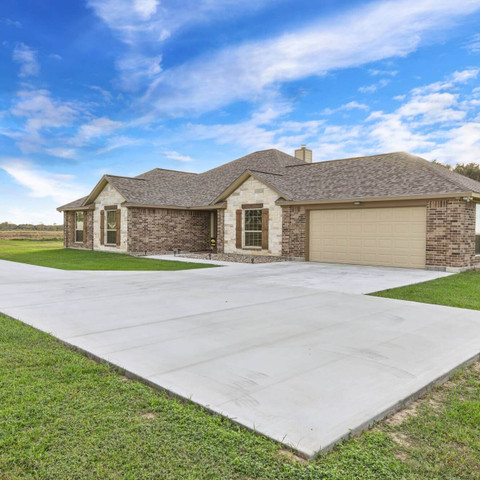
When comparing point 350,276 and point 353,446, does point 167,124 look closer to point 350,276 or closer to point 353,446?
point 350,276

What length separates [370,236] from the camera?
15992mm

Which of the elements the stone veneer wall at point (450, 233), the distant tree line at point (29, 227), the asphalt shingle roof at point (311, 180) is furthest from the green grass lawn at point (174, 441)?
the distant tree line at point (29, 227)

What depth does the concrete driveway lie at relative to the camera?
10.9 feet

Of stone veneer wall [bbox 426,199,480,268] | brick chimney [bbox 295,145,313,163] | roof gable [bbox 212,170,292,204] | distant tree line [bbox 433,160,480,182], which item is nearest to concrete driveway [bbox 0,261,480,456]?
stone veneer wall [bbox 426,199,480,268]

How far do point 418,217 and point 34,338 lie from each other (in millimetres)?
13718

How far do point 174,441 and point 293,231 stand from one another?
626 inches

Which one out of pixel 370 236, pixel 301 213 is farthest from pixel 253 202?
pixel 370 236

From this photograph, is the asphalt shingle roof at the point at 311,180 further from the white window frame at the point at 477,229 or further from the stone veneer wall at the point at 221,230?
→ the stone veneer wall at the point at 221,230

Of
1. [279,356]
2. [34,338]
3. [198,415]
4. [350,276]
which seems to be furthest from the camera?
[350,276]

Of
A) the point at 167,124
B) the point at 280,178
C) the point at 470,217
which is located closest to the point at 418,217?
the point at 470,217

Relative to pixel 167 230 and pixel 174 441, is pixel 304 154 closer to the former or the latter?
pixel 167 230

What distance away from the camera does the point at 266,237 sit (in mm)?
19312

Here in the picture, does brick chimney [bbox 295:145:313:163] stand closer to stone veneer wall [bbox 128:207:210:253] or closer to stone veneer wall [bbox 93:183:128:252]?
stone veneer wall [bbox 128:207:210:253]

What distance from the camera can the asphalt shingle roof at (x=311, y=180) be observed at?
15.8 metres
